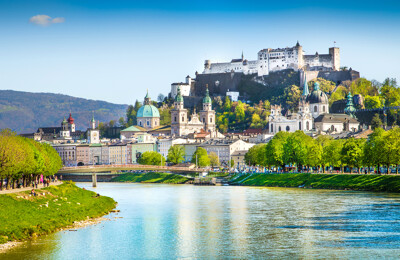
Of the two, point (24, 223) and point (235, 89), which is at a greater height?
point (235, 89)

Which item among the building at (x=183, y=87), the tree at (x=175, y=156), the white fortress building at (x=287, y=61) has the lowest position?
the tree at (x=175, y=156)

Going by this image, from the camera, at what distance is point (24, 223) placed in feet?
122

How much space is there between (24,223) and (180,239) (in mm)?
8018

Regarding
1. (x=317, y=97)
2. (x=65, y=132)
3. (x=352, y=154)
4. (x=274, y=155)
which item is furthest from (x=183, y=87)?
(x=352, y=154)

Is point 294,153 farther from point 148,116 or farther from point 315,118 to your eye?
point 148,116

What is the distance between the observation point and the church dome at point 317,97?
458 ft

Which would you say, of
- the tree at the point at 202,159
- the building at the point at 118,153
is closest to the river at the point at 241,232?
the tree at the point at 202,159

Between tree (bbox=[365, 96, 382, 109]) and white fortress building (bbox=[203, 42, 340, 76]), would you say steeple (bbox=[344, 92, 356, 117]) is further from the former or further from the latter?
white fortress building (bbox=[203, 42, 340, 76])

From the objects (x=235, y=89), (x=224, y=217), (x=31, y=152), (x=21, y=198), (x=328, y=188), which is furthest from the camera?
(x=235, y=89)

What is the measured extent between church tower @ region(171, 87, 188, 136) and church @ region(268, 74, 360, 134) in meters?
24.8

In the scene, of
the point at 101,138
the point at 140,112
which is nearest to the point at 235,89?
the point at 140,112

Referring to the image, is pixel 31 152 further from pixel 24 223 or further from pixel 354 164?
pixel 354 164

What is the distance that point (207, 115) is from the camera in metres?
159

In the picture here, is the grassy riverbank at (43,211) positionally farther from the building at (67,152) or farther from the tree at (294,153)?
the building at (67,152)
